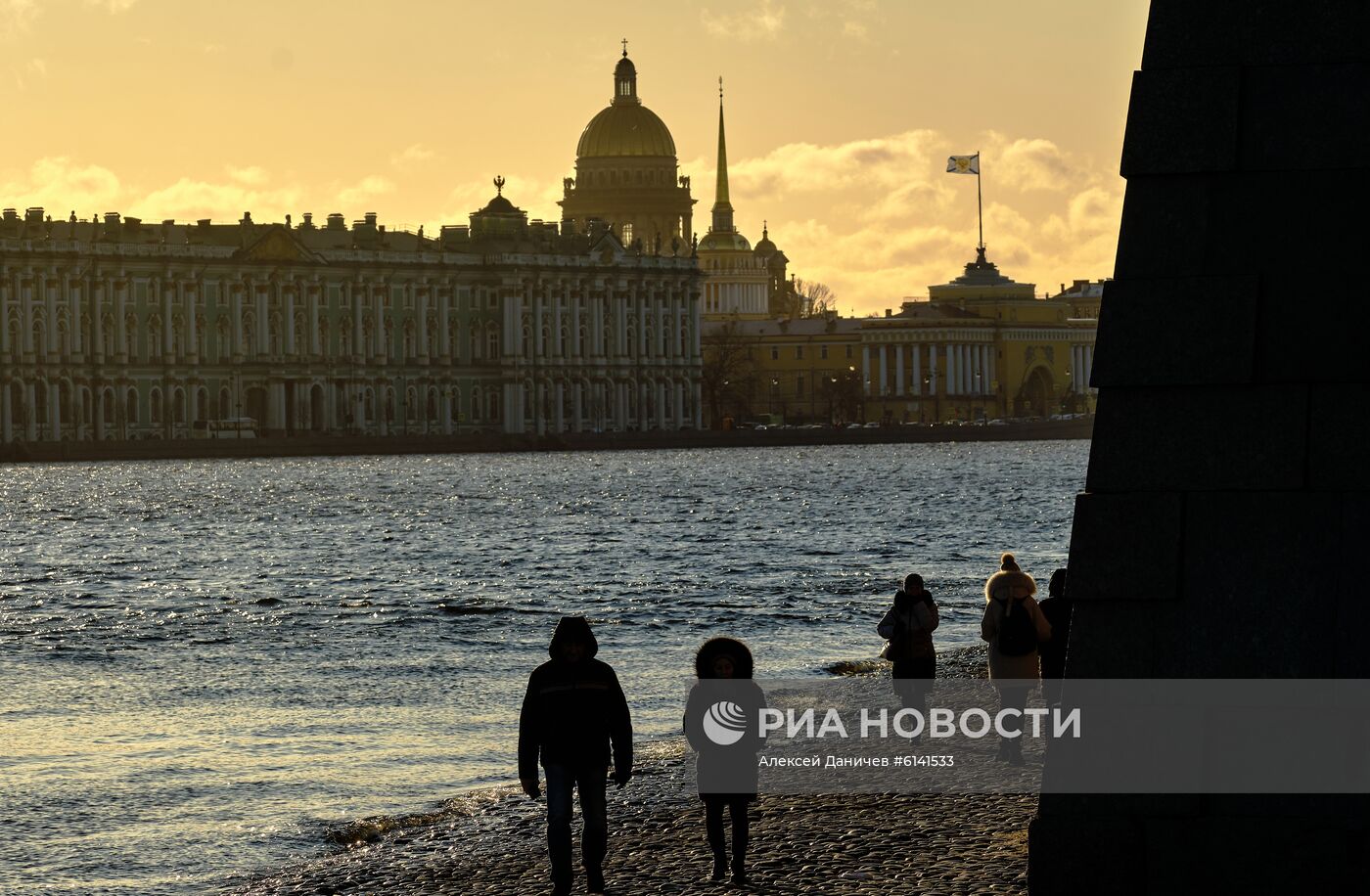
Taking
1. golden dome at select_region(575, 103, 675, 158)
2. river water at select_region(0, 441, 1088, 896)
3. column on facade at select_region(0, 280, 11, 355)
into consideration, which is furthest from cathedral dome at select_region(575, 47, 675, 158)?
river water at select_region(0, 441, 1088, 896)

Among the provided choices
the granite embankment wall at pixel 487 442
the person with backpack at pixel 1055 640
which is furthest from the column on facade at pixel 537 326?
the person with backpack at pixel 1055 640

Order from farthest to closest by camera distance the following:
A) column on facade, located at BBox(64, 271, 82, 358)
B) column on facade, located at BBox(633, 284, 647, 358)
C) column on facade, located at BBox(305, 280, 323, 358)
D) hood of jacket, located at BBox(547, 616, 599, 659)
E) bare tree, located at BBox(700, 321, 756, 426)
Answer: bare tree, located at BBox(700, 321, 756, 426) → column on facade, located at BBox(633, 284, 647, 358) → column on facade, located at BBox(305, 280, 323, 358) → column on facade, located at BBox(64, 271, 82, 358) → hood of jacket, located at BBox(547, 616, 599, 659)

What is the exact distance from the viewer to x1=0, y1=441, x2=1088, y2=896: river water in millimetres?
15867

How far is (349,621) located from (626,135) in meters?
132

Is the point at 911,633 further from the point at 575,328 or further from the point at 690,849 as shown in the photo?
the point at 575,328

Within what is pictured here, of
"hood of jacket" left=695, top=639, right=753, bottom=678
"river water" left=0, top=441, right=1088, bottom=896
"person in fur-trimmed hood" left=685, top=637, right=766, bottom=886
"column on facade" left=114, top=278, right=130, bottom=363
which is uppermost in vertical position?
"column on facade" left=114, top=278, right=130, bottom=363

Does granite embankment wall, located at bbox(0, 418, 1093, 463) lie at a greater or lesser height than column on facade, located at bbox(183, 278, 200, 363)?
lesser

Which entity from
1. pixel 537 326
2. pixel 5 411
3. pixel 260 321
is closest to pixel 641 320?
pixel 537 326

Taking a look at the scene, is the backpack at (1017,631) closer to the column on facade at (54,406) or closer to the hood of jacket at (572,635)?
the hood of jacket at (572,635)

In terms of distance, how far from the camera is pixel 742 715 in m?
10.2

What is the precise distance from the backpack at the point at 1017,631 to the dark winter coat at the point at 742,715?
9.31 ft

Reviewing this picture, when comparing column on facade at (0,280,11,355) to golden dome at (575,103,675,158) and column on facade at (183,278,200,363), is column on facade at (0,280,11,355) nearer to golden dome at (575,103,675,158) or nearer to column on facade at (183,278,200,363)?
column on facade at (183,278,200,363)

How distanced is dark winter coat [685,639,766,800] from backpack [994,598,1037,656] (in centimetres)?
284

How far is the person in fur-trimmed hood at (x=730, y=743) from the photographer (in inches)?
398
